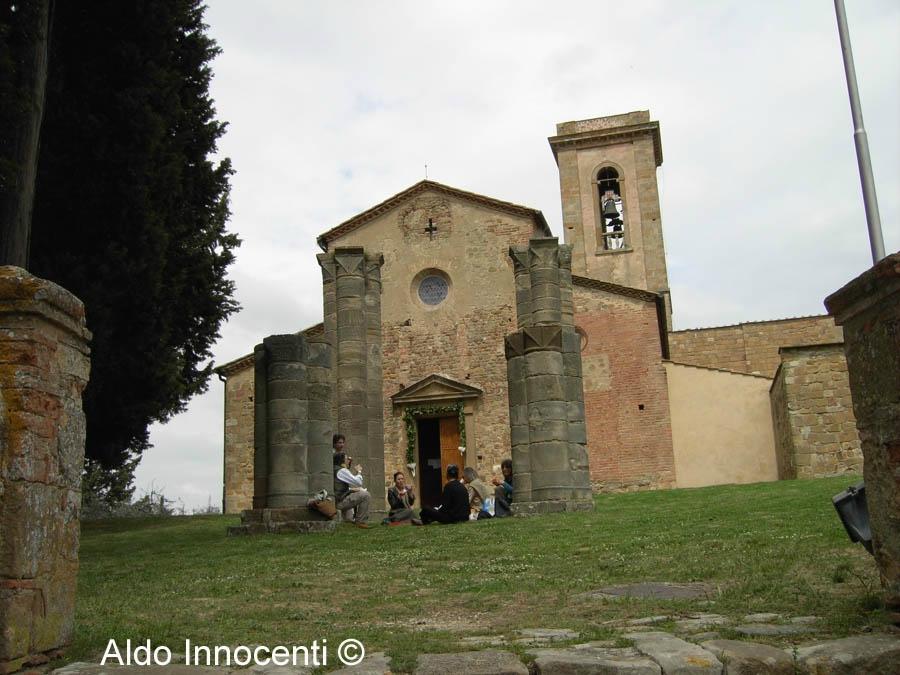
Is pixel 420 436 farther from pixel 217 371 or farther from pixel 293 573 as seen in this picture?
pixel 293 573

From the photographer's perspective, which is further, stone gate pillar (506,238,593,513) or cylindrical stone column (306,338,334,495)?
stone gate pillar (506,238,593,513)

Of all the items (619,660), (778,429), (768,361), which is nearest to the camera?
(619,660)

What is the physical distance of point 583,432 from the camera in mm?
16422

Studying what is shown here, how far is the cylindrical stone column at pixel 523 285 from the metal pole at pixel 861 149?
725 cm

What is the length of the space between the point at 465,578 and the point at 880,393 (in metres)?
4.20

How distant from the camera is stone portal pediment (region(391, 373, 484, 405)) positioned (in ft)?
91.0

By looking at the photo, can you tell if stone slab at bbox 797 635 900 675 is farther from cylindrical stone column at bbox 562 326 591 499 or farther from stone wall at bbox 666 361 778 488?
stone wall at bbox 666 361 778 488

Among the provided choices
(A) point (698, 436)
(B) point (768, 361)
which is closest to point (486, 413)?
(A) point (698, 436)

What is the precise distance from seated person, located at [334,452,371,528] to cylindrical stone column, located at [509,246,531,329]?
15.7ft

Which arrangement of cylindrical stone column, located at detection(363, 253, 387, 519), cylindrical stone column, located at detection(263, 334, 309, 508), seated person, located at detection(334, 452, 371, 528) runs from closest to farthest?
1. seated person, located at detection(334, 452, 371, 528)
2. cylindrical stone column, located at detection(263, 334, 309, 508)
3. cylindrical stone column, located at detection(363, 253, 387, 519)

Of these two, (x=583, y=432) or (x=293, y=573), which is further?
(x=583, y=432)

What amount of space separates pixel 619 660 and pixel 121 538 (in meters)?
11.8

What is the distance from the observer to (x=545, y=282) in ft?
56.6

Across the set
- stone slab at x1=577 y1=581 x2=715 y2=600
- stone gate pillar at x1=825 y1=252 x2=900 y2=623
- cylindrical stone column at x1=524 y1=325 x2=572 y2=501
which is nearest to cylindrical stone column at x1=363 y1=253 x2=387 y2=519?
cylindrical stone column at x1=524 y1=325 x2=572 y2=501
